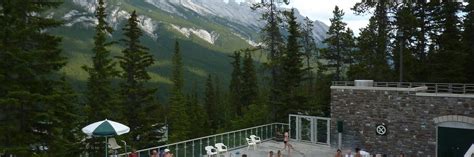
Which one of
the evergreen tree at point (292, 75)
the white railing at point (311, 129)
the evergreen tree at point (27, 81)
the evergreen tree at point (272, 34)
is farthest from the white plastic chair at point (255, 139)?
the evergreen tree at point (292, 75)

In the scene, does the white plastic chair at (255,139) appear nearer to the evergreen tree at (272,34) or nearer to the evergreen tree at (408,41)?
the evergreen tree at (272,34)

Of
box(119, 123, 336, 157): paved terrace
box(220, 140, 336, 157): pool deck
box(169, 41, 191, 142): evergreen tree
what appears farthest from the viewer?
box(169, 41, 191, 142): evergreen tree

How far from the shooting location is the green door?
20156 mm

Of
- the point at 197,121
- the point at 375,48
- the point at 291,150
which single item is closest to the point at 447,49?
the point at 375,48

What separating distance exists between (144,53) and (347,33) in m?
16.1

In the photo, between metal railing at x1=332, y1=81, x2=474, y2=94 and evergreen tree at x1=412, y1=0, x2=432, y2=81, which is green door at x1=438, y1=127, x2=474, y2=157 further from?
evergreen tree at x1=412, y1=0, x2=432, y2=81

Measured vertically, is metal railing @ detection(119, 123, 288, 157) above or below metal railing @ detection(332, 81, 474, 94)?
below

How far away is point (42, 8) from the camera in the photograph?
1844 cm

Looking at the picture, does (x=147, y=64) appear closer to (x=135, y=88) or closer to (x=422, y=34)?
(x=135, y=88)

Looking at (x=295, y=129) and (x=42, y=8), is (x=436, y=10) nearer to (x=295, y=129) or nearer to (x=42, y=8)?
(x=295, y=129)

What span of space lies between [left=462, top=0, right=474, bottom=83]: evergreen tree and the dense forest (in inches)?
2.3

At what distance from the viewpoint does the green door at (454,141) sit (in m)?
20.2

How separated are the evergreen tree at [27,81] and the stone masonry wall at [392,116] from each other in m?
13.8

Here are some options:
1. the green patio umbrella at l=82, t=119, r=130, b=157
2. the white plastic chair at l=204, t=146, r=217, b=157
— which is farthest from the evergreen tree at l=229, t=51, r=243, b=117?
the green patio umbrella at l=82, t=119, r=130, b=157
